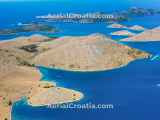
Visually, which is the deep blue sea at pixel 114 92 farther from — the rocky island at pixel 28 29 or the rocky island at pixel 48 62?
the rocky island at pixel 28 29

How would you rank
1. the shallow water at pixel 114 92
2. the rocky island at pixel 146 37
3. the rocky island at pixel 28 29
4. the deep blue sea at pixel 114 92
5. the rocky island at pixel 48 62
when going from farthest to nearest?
the rocky island at pixel 28 29, the rocky island at pixel 146 37, the rocky island at pixel 48 62, the shallow water at pixel 114 92, the deep blue sea at pixel 114 92

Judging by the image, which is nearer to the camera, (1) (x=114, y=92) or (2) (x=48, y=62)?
(1) (x=114, y=92)

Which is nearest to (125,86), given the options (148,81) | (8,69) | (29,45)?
(148,81)

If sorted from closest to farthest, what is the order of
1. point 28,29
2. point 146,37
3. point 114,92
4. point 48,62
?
point 114,92 < point 48,62 < point 146,37 < point 28,29

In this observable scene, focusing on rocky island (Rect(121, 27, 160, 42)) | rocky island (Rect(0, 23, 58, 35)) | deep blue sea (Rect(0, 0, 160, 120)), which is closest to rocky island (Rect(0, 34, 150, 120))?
deep blue sea (Rect(0, 0, 160, 120))

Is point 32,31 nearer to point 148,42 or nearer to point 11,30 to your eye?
point 11,30

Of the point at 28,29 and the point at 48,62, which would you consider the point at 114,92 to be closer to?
the point at 48,62

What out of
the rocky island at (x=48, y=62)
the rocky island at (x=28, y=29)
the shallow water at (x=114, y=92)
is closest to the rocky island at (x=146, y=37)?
the rocky island at (x=48, y=62)

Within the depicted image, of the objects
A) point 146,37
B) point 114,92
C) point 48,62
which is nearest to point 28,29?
point 146,37
